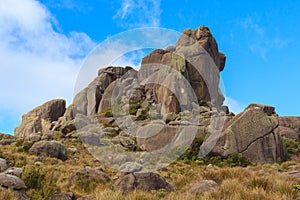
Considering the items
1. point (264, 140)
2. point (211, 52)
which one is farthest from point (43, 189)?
point (211, 52)

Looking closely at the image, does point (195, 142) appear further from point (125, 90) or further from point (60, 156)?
point (125, 90)

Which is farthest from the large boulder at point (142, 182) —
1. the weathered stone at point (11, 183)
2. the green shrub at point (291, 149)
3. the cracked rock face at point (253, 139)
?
the green shrub at point (291, 149)

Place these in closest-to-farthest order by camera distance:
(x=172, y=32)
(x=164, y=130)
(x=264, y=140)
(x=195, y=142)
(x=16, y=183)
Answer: (x=16, y=183)
(x=172, y=32)
(x=264, y=140)
(x=195, y=142)
(x=164, y=130)

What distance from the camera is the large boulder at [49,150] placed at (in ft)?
82.4

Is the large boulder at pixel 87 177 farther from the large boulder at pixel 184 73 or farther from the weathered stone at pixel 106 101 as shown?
the weathered stone at pixel 106 101

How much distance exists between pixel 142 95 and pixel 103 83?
1494 cm

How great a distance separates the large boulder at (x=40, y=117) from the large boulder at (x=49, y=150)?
51104mm

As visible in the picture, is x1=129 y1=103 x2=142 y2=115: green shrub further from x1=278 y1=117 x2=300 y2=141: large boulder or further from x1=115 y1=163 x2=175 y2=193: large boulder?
x1=115 y1=163 x2=175 y2=193: large boulder

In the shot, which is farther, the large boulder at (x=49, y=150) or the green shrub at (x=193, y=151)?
the green shrub at (x=193, y=151)

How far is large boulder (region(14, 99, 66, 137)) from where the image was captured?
77125mm

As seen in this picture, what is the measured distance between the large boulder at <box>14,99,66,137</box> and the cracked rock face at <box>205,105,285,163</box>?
5628cm

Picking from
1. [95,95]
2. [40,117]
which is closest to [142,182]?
[95,95]

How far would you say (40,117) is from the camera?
8000 cm

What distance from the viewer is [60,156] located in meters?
25.4
